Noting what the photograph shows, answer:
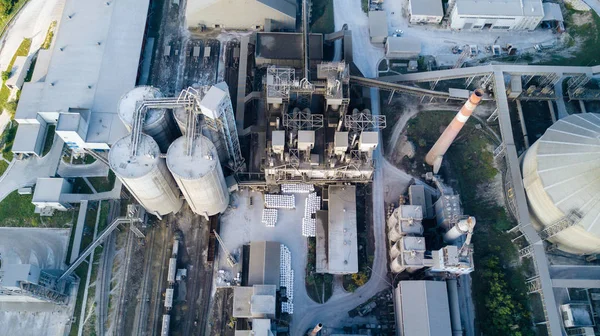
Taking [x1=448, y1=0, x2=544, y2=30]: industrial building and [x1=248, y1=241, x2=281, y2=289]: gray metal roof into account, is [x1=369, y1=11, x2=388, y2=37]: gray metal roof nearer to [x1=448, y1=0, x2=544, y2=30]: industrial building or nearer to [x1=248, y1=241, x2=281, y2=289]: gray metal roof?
[x1=448, y1=0, x2=544, y2=30]: industrial building

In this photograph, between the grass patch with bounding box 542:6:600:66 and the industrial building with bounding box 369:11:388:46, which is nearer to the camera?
the grass patch with bounding box 542:6:600:66

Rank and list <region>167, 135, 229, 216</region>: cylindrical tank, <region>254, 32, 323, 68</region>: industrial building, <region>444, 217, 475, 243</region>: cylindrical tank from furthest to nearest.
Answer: <region>254, 32, 323, 68</region>: industrial building, <region>167, 135, 229, 216</region>: cylindrical tank, <region>444, 217, 475, 243</region>: cylindrical tank

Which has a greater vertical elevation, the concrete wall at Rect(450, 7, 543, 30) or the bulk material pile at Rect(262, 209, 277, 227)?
the concrete wall at Rect(450, 7, 543, 30)

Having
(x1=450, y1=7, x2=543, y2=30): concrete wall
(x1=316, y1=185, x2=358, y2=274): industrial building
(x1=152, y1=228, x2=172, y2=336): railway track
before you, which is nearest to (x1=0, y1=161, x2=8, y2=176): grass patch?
(x1=152, y1=228, x2=172, y2=336): railway track

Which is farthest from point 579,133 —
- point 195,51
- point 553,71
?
point 195,51

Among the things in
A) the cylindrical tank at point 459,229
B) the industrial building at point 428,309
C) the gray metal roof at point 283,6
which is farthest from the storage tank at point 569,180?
the gray metal roof at point 283,6

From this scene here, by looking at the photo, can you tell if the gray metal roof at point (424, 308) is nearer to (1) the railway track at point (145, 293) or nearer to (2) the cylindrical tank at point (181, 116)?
(1) the railway track at point (145, 293)
